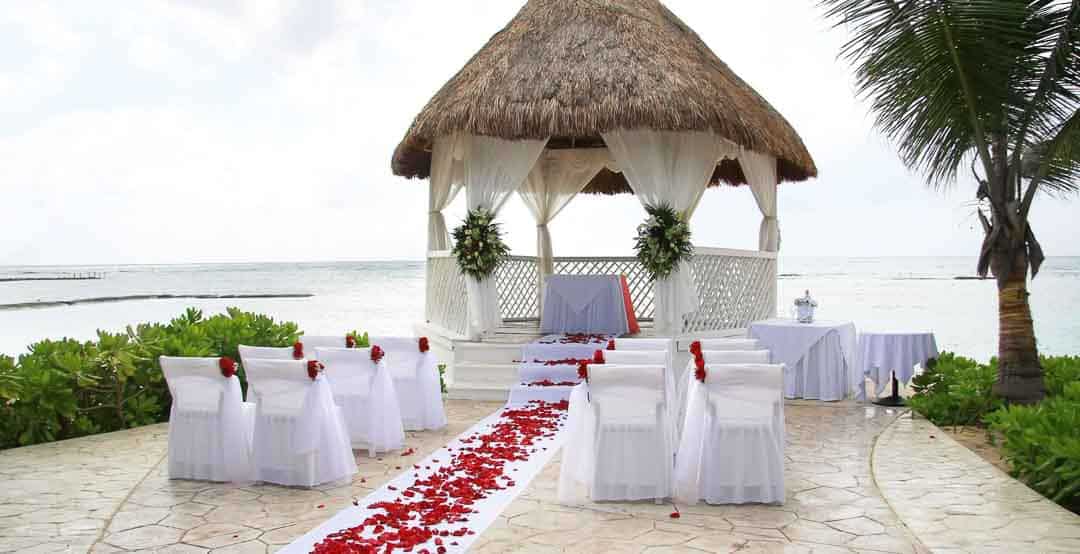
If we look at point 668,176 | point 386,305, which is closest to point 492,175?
point 668,176

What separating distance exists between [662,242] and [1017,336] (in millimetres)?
3426

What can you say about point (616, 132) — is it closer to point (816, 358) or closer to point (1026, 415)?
point (816, 358)

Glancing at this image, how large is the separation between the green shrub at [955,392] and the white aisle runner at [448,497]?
305cm

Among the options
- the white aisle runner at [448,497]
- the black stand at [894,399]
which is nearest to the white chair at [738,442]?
the white aisle runner at [448,497]

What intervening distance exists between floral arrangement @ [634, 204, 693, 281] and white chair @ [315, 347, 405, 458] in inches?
142

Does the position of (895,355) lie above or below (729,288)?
below

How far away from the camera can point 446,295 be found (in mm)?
9742

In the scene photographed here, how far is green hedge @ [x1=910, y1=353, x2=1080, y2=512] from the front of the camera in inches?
168

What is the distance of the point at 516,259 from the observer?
10.8 meters

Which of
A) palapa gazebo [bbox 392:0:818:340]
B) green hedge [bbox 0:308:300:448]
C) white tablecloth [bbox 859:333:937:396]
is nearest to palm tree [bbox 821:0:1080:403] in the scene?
white tablecloth [bbox 859:333:937:396]

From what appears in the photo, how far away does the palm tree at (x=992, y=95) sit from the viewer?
5691mm

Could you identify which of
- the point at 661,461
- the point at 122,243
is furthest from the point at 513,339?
the point at 122,243

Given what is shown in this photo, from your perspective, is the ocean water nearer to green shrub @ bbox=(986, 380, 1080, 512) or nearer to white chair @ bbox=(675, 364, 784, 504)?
green shrub @ bbox=(986, 380, 1080, 512)

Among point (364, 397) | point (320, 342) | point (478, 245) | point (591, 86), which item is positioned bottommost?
point (364, 397)
